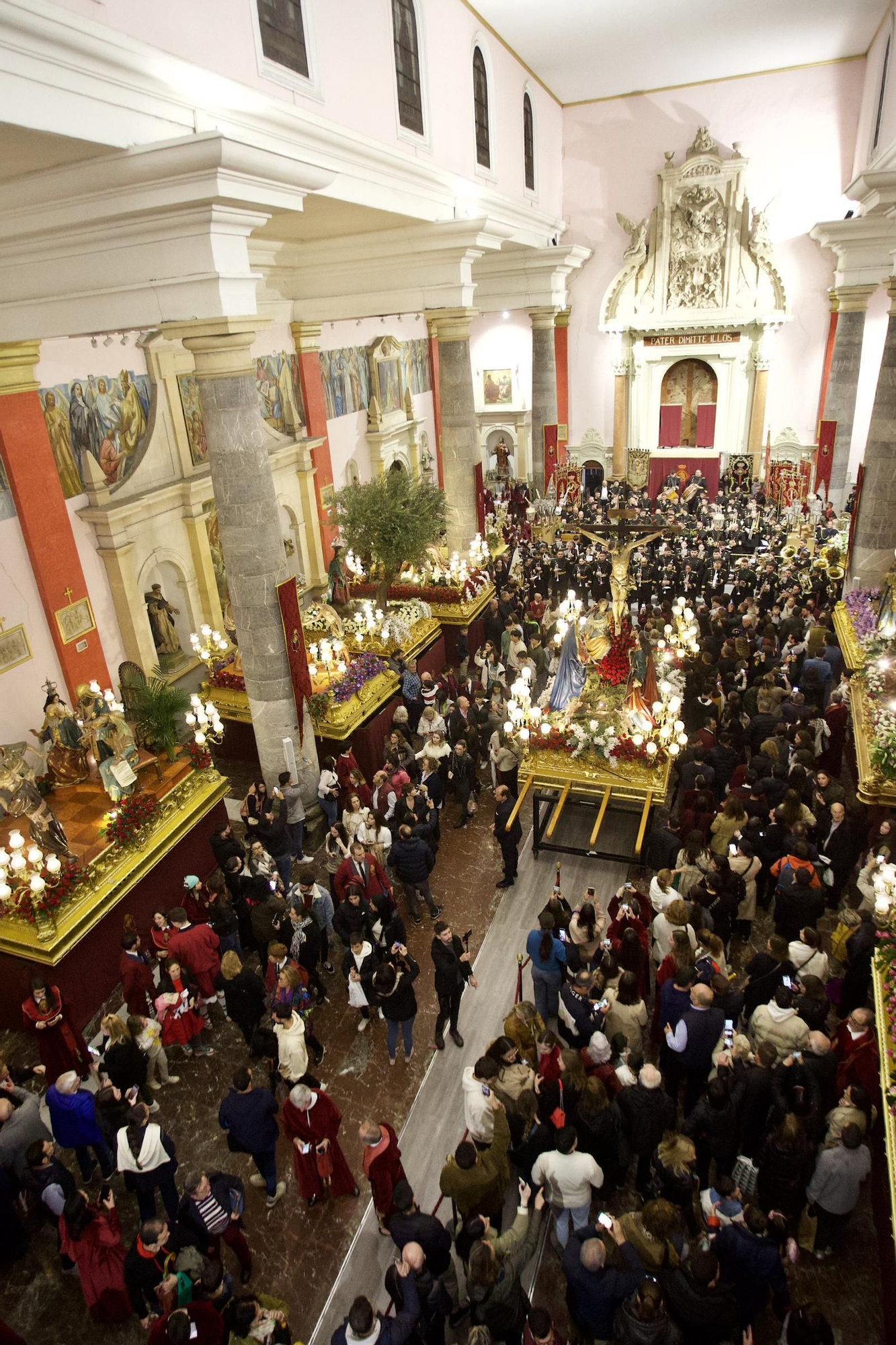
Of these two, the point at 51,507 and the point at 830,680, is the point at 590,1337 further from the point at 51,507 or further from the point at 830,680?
the point at 51,507

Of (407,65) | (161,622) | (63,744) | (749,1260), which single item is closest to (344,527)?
(161,622)

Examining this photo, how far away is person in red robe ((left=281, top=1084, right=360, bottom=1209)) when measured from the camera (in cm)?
516

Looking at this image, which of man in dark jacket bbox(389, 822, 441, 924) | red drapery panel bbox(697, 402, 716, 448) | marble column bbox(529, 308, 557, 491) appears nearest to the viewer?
man in dark jacket bbox(389, 822, 441, 924)

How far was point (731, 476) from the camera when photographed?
22844 mm

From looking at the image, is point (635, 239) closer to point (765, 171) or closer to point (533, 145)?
point (765, 171)

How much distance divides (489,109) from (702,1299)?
18.1m

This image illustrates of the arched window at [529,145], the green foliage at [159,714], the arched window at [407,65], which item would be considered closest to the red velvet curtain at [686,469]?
Result: the arched window at [529,145]

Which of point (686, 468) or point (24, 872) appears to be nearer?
point (24, 872)

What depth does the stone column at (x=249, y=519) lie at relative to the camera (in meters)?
7.63

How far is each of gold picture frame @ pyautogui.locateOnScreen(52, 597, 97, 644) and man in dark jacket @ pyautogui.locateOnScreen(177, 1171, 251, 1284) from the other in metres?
7.51

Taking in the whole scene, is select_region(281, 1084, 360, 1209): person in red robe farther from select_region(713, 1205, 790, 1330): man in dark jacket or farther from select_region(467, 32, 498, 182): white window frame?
select_region(467, 32, 498, 182): white window frame

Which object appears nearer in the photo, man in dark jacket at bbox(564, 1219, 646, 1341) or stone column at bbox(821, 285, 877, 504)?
man in dark jacket at bbox(564, 1219, 646, 1341)

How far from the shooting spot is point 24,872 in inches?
279

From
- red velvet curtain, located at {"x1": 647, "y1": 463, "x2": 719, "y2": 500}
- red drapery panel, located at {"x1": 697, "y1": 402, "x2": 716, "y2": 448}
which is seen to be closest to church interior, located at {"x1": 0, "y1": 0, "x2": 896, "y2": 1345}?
red velvet curtain, located at {"x1": 647, "y1": 463, "x2": 719, "y2": 500}
